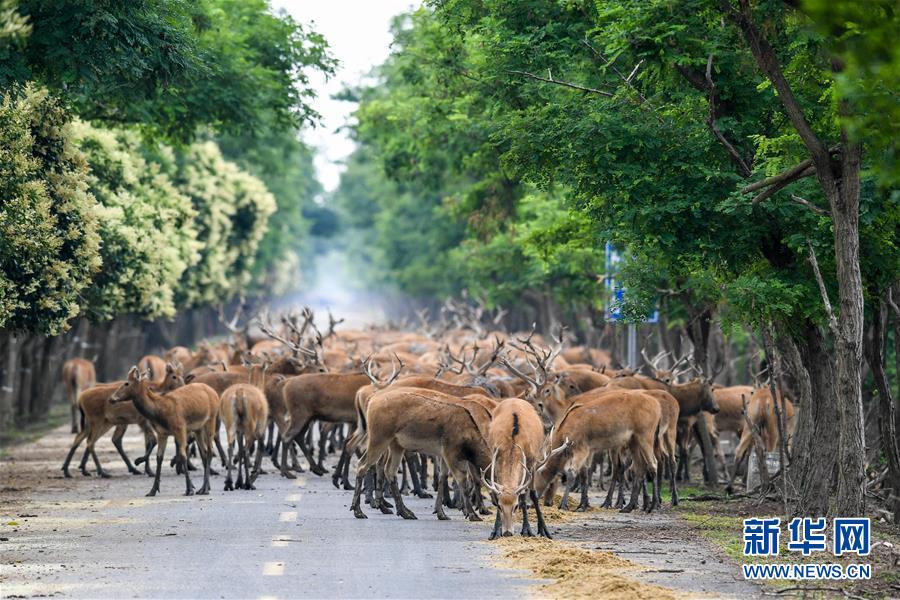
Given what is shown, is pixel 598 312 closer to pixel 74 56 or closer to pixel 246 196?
pixel 246 196

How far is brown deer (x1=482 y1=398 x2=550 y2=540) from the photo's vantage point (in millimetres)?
15367

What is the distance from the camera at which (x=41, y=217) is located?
17.8m

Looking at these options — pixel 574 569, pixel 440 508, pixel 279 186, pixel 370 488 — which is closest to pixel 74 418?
pixel 370 488

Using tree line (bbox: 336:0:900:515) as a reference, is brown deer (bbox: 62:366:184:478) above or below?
below

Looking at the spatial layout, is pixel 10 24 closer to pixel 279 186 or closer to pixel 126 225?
pixel 126 225

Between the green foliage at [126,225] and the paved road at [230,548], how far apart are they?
5.48 m

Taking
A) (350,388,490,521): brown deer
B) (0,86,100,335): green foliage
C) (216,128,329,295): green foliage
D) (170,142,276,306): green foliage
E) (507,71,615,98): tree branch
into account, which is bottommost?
(350,388,490,521): brown deer

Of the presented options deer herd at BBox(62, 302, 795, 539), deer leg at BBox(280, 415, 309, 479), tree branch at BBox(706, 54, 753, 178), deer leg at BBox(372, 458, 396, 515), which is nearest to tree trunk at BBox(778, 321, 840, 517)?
deer herd at BBox(62, 302, 795, 539)

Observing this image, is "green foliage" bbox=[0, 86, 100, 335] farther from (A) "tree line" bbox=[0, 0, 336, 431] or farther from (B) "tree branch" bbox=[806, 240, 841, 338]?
(B) "tree branch" bbox=[806, 240, 841, 338]

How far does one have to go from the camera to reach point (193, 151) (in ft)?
145

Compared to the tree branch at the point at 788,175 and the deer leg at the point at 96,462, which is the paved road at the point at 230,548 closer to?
the deer leg at the point at 96,462

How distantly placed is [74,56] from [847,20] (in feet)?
29.4

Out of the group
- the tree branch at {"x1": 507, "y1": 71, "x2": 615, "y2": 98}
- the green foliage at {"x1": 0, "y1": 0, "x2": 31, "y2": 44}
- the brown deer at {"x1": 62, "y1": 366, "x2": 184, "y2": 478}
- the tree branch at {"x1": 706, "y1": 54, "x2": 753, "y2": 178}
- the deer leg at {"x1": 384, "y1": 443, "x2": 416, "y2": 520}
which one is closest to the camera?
the green foliage at {"x1": 0, "y1": 0, "x2": 31, "y2": 44}

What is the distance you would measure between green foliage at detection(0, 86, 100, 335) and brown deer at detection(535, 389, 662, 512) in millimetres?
6680
